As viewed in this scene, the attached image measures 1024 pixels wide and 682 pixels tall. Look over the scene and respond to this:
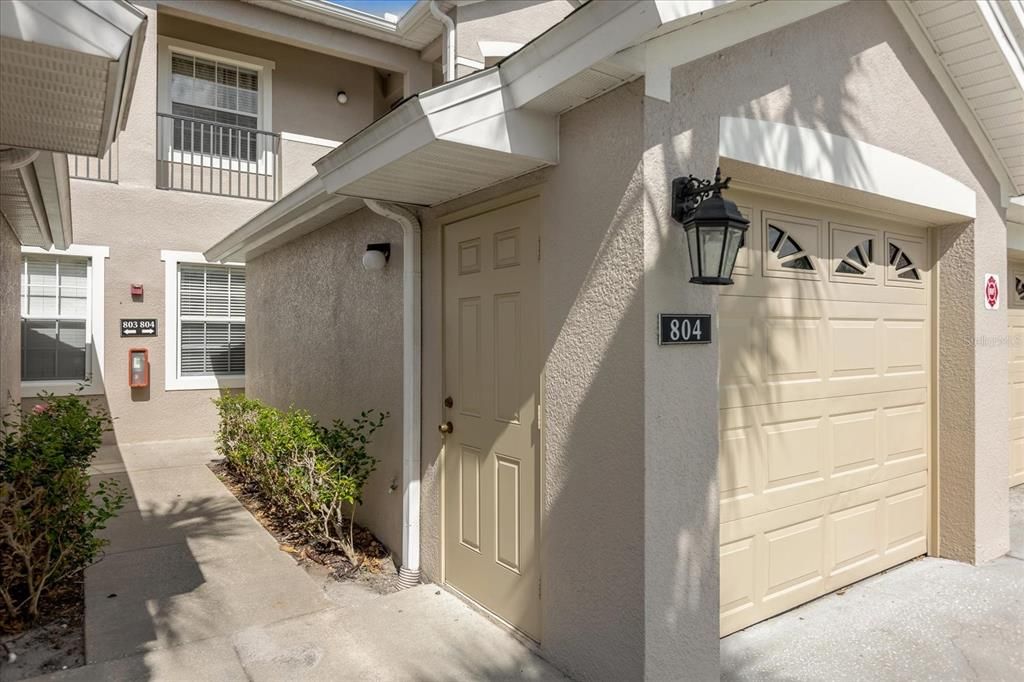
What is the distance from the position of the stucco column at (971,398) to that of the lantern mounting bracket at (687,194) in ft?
10.1

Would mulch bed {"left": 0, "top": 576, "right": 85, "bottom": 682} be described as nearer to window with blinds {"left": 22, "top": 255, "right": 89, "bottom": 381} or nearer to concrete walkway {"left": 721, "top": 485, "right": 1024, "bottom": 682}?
concrete walkway {"left": 721, "top": 485, "right": 1024, "bottom": 682}

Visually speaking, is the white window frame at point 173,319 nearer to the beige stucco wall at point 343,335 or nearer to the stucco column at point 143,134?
the stucco column at point 143,134

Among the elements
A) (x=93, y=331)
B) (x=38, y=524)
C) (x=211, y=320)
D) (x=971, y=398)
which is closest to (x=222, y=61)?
(x=211, y=320)

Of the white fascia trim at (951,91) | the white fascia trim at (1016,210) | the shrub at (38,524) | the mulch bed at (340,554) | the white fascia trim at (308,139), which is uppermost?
the white fascia trim at (308,139)

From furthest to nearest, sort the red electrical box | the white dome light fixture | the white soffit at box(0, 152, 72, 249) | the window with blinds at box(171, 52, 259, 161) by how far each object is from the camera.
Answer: the window with blinds at box(171, 52, 259, 161), the red electrical box, the white dome light fixture, the white soffit at box(0, 152, 72, 249)

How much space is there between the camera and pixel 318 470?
507 cm

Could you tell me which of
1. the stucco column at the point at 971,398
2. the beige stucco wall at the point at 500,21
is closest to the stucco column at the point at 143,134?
the beige stucco wall at the point at 500,21

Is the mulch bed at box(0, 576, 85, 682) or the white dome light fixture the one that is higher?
the white dome light fixture

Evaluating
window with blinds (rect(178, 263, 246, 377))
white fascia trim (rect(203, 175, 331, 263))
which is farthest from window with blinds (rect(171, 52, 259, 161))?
white fascia trim (rect(203, 175, 331, 263))

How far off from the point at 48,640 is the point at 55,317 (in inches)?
293

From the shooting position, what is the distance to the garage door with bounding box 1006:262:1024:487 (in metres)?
6.79

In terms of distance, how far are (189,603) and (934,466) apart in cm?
558

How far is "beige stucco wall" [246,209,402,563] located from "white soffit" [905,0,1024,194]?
403 cm

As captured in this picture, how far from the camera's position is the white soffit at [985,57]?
13.8ft
